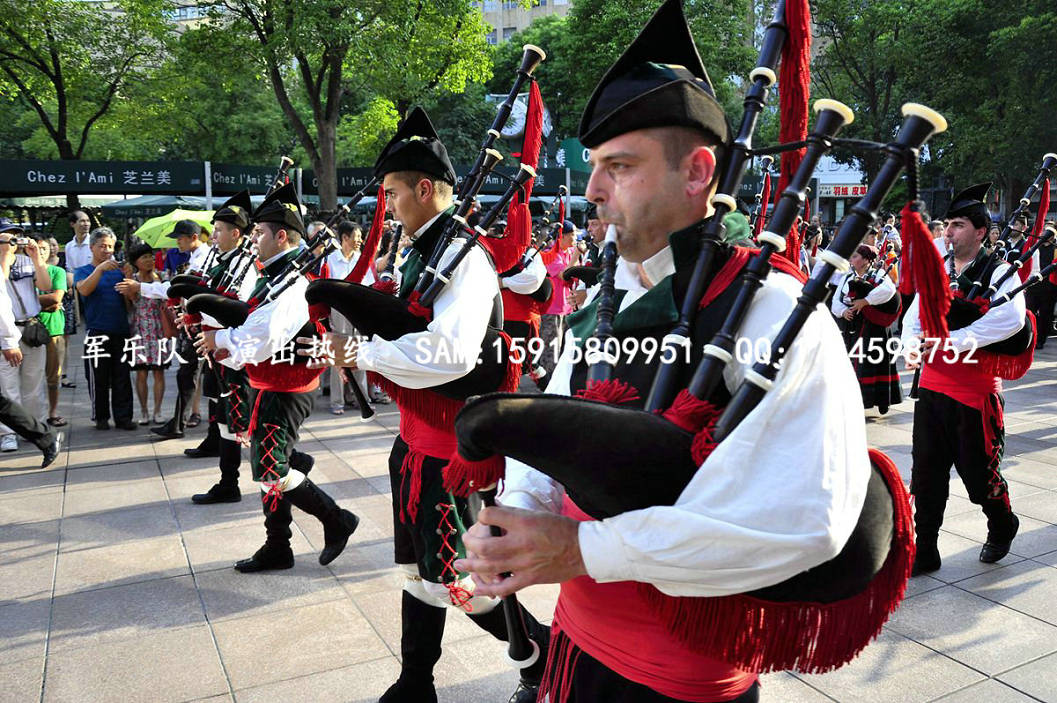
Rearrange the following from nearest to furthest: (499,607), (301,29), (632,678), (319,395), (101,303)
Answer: (632,678) < (499,607) < (101,303) < (319,395) < (301,29)

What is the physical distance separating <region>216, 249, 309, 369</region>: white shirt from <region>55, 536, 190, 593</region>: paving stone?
1324 millimetres

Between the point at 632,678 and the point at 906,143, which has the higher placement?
the point at 906,143

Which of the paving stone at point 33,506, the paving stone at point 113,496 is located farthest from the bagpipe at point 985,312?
the paving stone at point 33,506

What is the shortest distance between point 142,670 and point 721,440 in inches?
126

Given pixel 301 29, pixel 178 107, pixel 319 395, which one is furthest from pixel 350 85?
pixel 319 395

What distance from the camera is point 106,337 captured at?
802 centimetres

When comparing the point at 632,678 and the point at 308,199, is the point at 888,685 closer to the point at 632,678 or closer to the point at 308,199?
the point at 632,678

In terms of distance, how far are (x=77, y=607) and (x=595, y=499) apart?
3.82 metres

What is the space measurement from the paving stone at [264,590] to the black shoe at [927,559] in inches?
124

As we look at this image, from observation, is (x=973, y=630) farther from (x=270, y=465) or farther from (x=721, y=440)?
(x=270, y=465)

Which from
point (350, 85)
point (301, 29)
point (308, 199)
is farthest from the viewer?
point (308, 199)

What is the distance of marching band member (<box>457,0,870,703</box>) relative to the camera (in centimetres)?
122

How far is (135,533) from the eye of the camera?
16.8ft

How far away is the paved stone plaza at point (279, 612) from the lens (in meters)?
3.31
